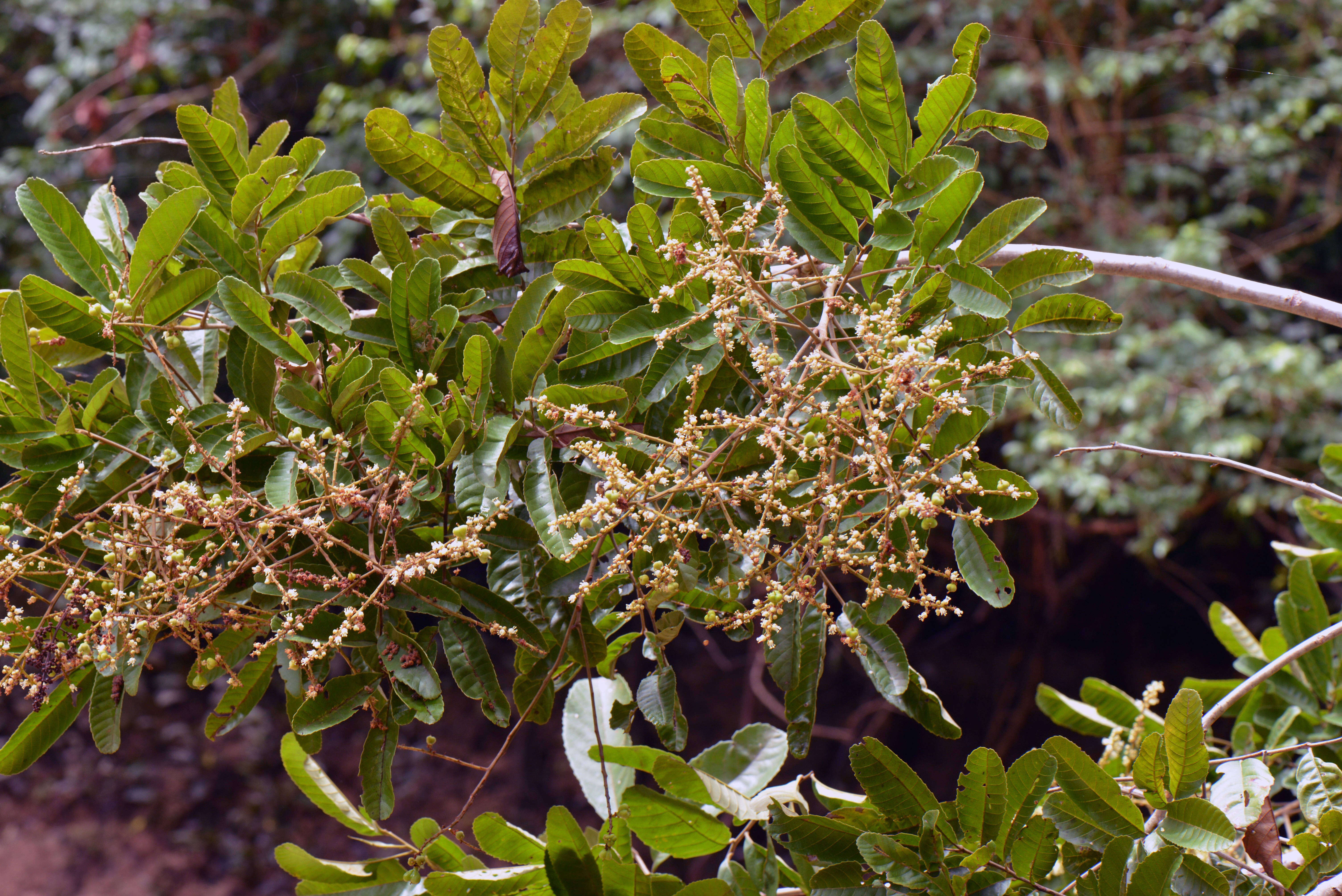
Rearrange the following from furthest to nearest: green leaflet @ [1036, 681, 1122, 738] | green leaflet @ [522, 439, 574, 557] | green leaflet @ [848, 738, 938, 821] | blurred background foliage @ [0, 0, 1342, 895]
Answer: blurred background foliage @ [0, 0, 1342, 895]
green leaflet @ [1036, 681, 1122, 738]
green leaflet @ [848, 738, 938, 821]
green leaflet @ [522, 439, 574, 557]

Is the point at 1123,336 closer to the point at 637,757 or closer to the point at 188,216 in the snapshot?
the point at 637,757

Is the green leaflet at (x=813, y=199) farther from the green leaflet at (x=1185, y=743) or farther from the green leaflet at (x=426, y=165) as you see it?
the green leaflet at (x=1185, y=743)

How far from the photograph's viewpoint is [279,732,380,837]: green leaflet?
0.64 metres

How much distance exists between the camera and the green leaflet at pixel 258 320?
570 mm

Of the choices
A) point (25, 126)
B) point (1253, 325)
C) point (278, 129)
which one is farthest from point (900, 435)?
point (25, 126)

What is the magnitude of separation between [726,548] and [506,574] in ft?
0.50

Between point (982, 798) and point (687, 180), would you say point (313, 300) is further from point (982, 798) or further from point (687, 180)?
point (982, 798)

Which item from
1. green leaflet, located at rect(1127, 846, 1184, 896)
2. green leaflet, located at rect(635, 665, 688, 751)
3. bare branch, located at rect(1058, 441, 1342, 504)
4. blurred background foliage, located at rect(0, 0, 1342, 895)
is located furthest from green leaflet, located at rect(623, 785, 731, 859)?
blurred background foliage, located at rect(0, 0, 1342, 895)

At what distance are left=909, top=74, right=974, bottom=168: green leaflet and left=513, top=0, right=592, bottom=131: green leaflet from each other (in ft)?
0.75

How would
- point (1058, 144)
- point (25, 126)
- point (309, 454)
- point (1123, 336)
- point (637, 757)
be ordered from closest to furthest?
point (309, 454), point (637, 757), point (1123, 336), point (1058, 144), point (25, 126)

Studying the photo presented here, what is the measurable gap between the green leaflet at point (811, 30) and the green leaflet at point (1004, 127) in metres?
0.10

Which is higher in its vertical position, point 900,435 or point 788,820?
Result: point 900,435

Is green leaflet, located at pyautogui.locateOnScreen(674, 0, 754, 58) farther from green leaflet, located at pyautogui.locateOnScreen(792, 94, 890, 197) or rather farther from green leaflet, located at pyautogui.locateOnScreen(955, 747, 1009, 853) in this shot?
green leaflet, located at pyautogui.locateOnScreen(955, 747, 1009, 853)

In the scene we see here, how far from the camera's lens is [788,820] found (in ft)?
2.04
